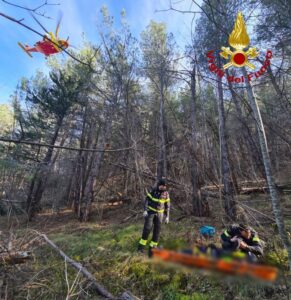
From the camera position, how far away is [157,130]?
31.8 feet

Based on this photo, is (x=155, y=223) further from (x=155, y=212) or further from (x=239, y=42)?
(x=239, y=42)

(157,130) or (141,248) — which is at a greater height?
(157,130)

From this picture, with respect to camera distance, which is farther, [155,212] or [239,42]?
[155,212]

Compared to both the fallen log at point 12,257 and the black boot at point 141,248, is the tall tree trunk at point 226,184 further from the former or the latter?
the fallen log at point 12,257

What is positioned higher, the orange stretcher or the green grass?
the orange stretcher

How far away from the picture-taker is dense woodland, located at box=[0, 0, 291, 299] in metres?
7.05

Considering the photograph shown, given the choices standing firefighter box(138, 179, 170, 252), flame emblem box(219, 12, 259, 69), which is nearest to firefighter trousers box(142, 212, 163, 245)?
standing firefighter box(138, 179, 170, 252)

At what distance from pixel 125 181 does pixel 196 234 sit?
5.38 m

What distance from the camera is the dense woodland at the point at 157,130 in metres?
7.05

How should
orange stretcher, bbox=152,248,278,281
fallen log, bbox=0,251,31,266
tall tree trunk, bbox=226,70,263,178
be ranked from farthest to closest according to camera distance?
tall tree trunk, bbox=226,70,263,178 → fallen log, bbox=0,251,31,266 → orange stretcher, bbox=152,248,278,281

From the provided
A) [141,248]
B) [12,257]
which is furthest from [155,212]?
[12,257]

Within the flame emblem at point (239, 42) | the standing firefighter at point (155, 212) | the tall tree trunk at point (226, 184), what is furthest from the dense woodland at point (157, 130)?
the flame emblem at point (239, 42)

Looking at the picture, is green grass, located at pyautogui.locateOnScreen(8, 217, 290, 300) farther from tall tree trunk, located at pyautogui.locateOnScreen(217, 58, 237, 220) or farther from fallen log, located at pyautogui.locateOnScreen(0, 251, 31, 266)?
tall tree trunk, located at pyautogui.locateOnScreen(217, 58, 237, 220)

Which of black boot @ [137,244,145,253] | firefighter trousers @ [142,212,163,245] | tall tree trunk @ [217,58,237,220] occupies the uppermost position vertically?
tall tree trunk @ [217,58,237,220]
